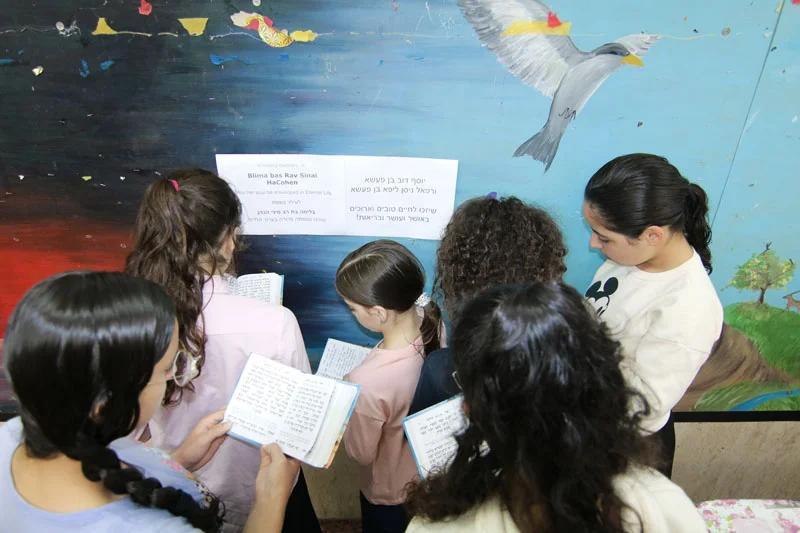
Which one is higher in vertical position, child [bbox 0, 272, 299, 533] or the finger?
child [bbox 0, 272, 299, 533]

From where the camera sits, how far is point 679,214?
41.7 inches

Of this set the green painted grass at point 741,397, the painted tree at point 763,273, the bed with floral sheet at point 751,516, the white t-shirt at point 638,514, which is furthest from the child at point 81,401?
the green painted grass at point 741,397

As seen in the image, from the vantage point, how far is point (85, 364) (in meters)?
0.56

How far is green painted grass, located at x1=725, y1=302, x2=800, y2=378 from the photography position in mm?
1540

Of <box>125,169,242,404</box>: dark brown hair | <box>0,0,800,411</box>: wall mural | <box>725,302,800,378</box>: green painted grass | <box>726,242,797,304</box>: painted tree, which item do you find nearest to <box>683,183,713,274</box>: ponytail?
<box>0,0,800,411</box>: wall mural

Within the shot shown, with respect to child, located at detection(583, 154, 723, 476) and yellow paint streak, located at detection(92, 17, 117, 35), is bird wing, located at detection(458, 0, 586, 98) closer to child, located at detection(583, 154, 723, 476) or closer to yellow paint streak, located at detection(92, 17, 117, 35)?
child, located at detection(583, 154, 723, 476)

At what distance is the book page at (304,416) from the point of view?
976 millimetres

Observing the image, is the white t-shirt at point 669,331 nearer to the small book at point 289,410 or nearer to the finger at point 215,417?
the small book at point 289,410

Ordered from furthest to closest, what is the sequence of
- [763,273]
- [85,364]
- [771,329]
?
[771,329] → [763,273] → [85,364]

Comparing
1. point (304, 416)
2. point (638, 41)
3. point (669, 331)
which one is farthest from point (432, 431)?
point (638, 41)

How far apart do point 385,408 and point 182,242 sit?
0.64 m

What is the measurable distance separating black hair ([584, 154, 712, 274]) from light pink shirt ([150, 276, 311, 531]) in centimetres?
87

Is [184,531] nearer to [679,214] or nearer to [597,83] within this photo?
[679,214]

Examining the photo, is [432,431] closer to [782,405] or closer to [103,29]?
[103,29]
